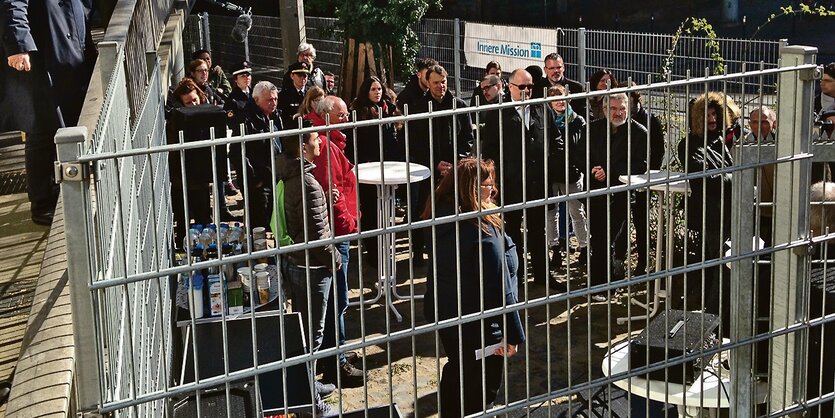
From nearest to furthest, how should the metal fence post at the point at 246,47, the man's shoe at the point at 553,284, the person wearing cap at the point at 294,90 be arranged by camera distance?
1. the man's shoe at the point at 553,284
2. the person wearing cap at the point at 294,90
3. the metal fence post at the point at 246,47

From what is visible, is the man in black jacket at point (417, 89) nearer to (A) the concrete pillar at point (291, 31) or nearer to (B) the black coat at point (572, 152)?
(B) the black coat at point (572, 152)

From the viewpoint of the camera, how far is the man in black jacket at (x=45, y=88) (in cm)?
591

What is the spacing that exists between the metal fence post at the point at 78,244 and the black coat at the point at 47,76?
371 cm

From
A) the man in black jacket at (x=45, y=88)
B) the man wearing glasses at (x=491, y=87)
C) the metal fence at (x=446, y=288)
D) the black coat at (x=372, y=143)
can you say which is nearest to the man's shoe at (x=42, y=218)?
the man in black jacket at (x=45, y=88)

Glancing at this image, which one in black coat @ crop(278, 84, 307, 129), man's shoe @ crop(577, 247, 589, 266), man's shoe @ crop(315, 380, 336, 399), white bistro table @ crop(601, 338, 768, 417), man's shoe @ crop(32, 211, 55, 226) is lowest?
man's shoe @ crop(315, 380, 336, 399)

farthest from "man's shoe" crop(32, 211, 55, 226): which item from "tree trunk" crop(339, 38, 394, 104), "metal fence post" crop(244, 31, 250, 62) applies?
"metal fence post" crop(244, 31, 250, 62)

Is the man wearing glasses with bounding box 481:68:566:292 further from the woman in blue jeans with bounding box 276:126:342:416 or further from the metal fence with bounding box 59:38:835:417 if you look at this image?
the metal fence with bounding box 59:38:835:417

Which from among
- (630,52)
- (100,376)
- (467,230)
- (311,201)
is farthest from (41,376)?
(630,52)


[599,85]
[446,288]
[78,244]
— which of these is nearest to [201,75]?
[599,85]

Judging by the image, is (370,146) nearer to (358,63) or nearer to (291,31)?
(358,63)

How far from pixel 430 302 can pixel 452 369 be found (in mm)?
709

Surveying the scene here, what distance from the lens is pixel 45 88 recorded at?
19.6ft

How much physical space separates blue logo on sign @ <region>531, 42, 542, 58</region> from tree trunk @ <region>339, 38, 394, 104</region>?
188 centimetres

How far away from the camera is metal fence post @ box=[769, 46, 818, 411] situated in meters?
3.39
